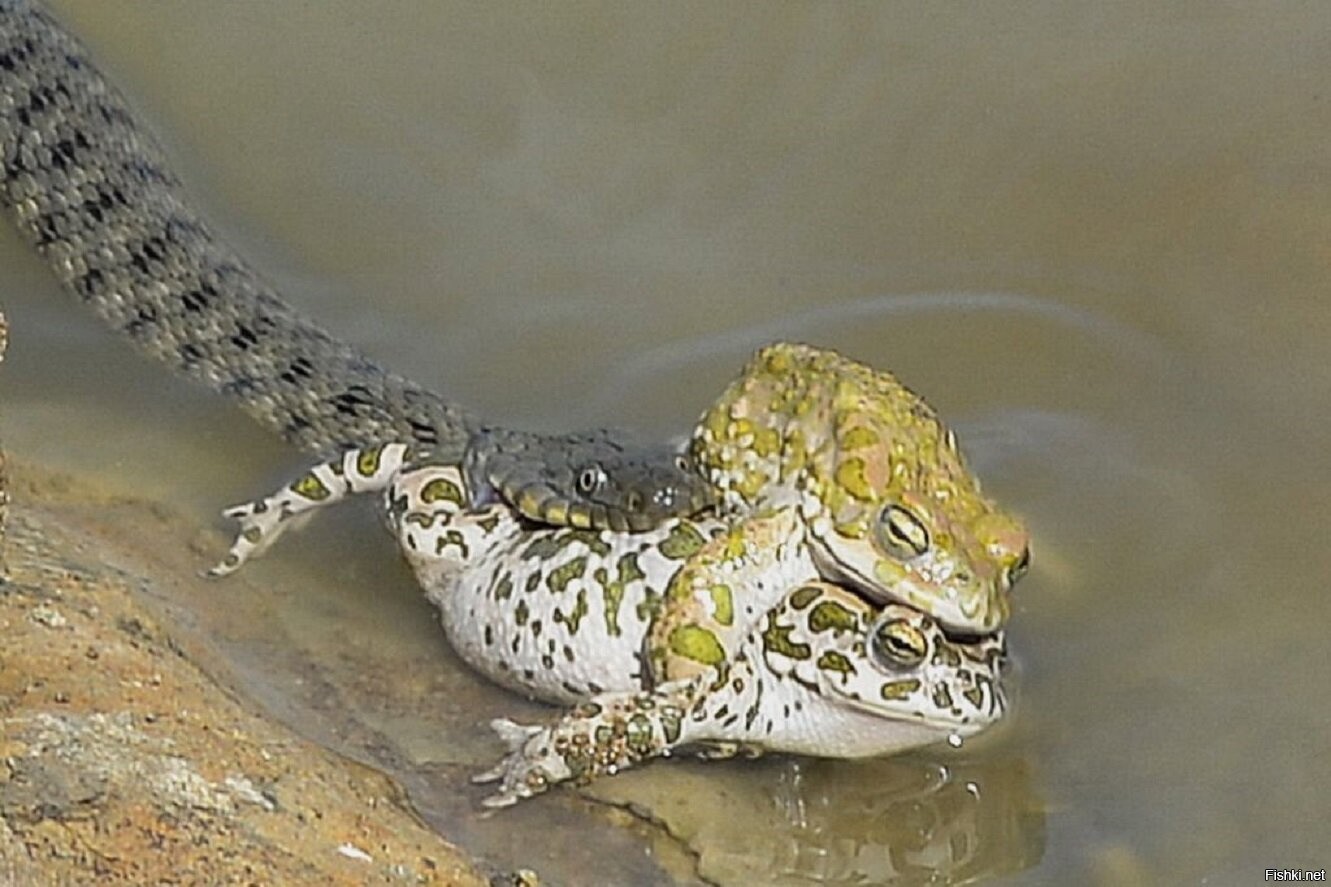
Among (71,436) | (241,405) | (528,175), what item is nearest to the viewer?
(71,436)

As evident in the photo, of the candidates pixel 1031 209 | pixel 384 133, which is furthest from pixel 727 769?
pixel 384 133

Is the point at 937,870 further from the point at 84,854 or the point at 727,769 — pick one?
the point at 84,854

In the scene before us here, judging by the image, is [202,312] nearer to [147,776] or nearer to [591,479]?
[591,479]

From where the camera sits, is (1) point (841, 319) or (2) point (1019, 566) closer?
(2) point (1019, 566)

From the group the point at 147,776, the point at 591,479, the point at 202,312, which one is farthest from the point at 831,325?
the point at 147,776

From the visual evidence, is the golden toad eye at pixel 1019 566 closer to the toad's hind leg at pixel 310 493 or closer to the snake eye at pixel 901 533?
the snake eye at pixel 901 533

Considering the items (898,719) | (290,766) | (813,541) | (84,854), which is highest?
(813,541)
